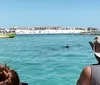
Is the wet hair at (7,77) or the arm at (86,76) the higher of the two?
the wet hair at (7,77)

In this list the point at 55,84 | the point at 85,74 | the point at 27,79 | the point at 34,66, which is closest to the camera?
the point at 85,74

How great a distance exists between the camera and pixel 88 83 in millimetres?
2531

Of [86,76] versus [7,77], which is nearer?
[7,77]

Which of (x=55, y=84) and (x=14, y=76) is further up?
(x=14, y=76)

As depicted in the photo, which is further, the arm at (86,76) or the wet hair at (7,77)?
the arm at (86,76)

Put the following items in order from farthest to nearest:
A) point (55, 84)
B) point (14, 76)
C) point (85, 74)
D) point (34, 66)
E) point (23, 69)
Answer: point (34, 66)
point (23, 69)
point (55, 84)
point (85, 74)
point (14, 76)

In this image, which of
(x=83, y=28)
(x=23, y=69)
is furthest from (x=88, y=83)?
(x=83, y=28)

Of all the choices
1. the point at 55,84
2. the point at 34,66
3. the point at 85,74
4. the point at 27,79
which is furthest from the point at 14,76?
the point at 34,66

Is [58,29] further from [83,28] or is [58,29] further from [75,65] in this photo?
[75,65]

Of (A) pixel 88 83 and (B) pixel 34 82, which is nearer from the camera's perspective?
(A) pixel 88 83

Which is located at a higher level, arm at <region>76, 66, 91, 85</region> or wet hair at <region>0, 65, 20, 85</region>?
wet hair at <region>0, 65, 20, 85</region>

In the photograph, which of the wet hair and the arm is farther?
the arm

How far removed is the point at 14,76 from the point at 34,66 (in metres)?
14.5

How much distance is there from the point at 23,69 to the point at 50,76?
231 centimetres
